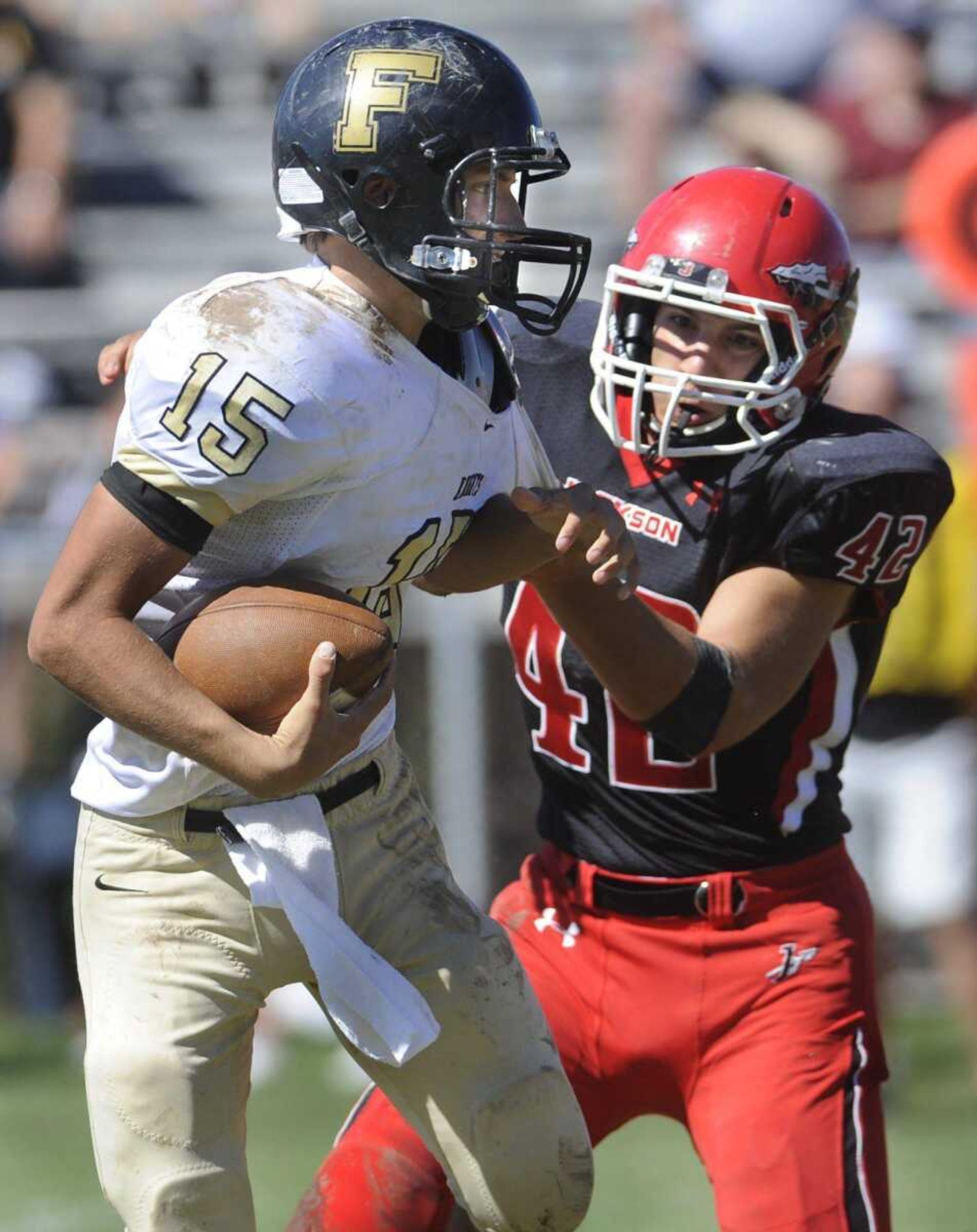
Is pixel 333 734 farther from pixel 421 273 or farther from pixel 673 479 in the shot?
pixel 673 479

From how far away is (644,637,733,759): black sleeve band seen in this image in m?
2.68

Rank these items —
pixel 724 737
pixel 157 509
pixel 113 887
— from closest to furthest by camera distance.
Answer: pixel 157 509
pixel 113 887
pixel 724 737

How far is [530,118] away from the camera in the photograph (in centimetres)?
246

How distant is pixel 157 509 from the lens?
7.25 ft

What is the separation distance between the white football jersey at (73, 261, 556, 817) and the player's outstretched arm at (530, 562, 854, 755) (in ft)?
0.69

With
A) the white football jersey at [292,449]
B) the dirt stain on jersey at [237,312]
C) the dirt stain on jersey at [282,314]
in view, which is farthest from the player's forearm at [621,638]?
the dirt stain on jersey at [237,312]

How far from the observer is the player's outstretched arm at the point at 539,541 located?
7.91 ft

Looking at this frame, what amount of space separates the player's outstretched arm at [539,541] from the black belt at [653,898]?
0.58 meters

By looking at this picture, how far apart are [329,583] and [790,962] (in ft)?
3.15

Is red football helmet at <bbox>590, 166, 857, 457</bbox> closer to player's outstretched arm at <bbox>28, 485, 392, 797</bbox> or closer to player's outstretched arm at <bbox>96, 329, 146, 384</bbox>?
player's outstretched arm at <bbox>96, 329, 146, 384</bbox>

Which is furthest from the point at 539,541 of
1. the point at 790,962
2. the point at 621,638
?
the point at 790,962

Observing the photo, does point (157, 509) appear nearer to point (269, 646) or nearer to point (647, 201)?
point (269, 646)

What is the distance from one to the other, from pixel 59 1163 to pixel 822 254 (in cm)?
303

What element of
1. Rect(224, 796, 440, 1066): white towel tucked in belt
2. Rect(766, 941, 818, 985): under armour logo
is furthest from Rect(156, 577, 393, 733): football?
Rect(766, 941, 818, 985): under armour logo
